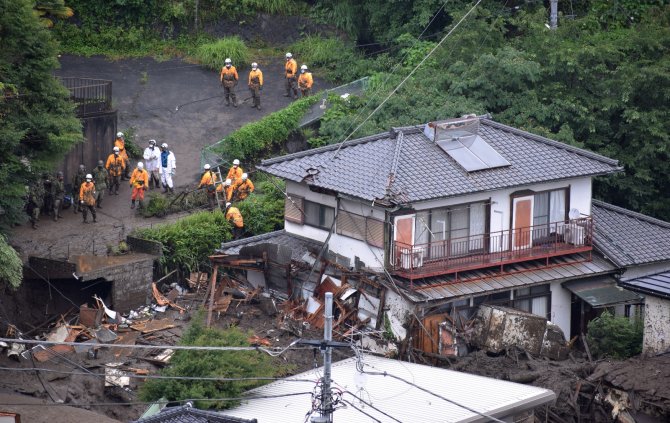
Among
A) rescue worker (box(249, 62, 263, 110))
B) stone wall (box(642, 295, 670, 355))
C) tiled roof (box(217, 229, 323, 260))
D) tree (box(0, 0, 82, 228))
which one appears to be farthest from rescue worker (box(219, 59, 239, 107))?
stone wall (box(642, 295, 670, 355))

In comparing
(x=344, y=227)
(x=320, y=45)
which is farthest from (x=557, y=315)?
(x=320, y=45)

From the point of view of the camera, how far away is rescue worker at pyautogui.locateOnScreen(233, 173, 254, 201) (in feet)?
147

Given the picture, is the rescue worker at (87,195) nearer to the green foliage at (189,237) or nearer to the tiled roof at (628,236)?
the green foliage at (189,237)

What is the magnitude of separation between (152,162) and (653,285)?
58.5 ft

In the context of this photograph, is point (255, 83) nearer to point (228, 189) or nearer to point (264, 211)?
point (228, 189)

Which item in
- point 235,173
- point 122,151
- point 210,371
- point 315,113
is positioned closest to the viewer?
point 210,371

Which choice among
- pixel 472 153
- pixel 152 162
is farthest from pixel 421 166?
pixel 152 162

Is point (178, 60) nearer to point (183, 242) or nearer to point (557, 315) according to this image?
point (183, 242)

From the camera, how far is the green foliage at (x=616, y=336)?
36.9m

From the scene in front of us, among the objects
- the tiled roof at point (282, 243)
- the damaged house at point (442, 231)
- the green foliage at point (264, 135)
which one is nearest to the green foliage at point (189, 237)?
the tiled roof at point (282, 243)

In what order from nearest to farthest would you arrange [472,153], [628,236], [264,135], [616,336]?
[616,336]
[472,153]
[628,236]
[264,135]

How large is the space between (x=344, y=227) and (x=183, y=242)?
4.94 m

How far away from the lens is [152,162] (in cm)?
4650

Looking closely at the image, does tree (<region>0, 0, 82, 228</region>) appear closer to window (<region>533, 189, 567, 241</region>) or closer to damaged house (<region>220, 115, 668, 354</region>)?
damaged house (<region>220, 115, 668, 354</region>)
